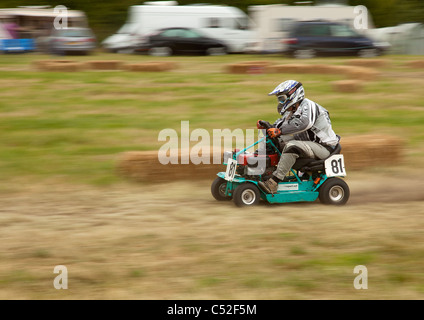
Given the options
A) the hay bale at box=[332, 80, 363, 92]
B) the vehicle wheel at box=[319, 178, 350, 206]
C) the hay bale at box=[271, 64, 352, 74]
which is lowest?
the vehicle wheel at box=[319, 178, 350, 206]

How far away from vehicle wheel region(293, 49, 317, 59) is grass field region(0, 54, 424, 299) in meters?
10.0

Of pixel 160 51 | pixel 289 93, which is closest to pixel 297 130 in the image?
pixel 289 93

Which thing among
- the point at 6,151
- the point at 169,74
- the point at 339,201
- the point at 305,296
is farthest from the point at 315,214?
the point at 169,74

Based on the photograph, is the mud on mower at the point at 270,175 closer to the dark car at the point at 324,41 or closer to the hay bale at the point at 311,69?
the hay bale at the point at 311,69

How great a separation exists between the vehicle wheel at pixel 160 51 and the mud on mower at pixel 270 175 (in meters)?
19.8

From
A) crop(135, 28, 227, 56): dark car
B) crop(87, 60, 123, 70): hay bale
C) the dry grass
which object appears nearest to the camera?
the dry grass

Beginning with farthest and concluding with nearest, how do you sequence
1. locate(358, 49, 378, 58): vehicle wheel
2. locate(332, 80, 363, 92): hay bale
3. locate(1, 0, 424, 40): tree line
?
locate(1, 0, 424, 40): tree line, locate(358, 49, 378, 58): vehicle wheel, locate(332, 80, 363, 92): hay bale

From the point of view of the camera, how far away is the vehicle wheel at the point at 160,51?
91.5 feet

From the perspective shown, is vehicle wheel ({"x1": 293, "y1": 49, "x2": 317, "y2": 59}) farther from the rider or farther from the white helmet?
the white helmet

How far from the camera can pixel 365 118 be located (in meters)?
14.9

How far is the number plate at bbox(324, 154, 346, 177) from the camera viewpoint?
8.63 meters

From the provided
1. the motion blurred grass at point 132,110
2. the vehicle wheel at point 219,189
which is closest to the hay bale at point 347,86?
the motion blurred grass at point 132,110

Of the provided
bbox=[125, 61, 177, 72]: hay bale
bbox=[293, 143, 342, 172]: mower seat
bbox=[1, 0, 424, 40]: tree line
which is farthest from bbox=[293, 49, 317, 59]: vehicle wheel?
bbox=[293, 143, 342, 172]: mower seat

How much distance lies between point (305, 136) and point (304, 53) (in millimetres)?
17942
